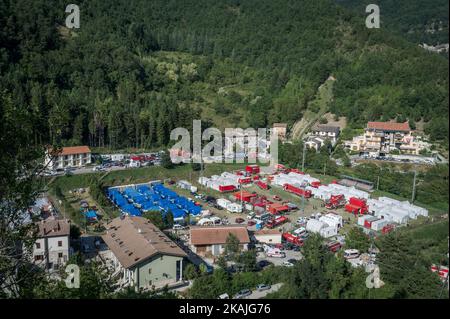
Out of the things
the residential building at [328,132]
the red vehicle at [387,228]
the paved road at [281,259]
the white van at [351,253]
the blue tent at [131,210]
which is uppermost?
the residential building at [328,132]

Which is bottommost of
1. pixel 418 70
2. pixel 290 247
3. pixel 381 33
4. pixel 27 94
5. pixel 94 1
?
pixel 290 247

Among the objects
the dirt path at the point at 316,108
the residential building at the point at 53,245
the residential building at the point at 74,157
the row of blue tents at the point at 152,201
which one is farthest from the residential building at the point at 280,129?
the residential building at the point at 53,245

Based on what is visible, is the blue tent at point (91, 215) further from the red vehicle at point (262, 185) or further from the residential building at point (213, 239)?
the red vehicle at point (262, 185)

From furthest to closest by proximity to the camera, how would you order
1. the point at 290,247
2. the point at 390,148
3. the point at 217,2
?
the point at 217,2 → the point at 390,148 → the point at 290,247

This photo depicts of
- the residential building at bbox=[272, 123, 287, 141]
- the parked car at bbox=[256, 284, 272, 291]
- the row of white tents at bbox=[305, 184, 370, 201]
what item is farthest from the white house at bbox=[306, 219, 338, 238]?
the residential building at bbox=[272, 123, 287, 141]

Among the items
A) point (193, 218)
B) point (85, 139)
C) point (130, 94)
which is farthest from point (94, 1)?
point (193, 218)

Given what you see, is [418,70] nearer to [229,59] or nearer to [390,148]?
[390,148]

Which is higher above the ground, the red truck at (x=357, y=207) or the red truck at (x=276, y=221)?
the red truck at (x=357, y=207)
